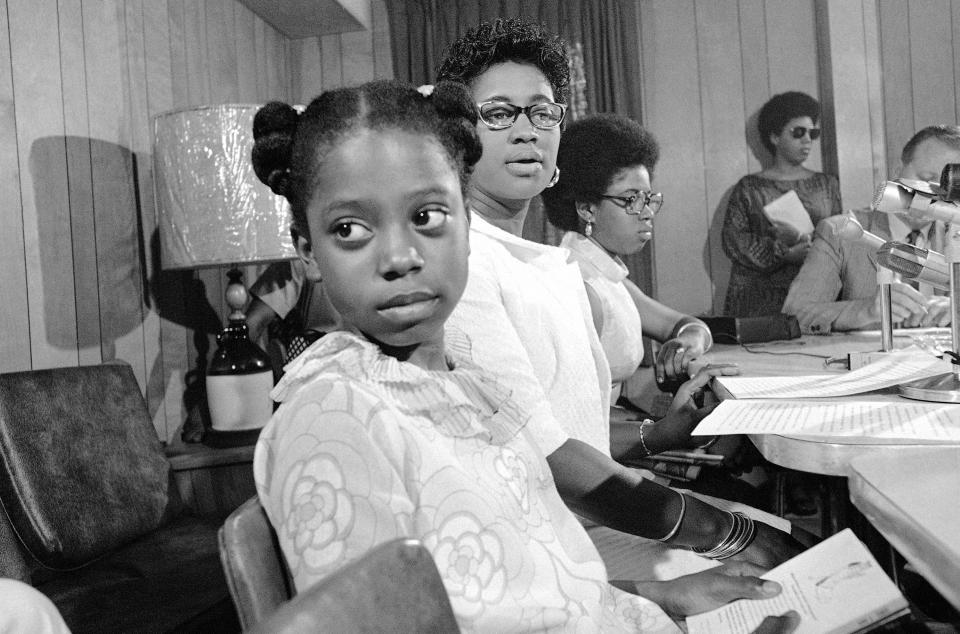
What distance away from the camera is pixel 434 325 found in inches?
32.9

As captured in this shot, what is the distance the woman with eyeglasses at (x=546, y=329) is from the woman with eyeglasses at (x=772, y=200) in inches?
104

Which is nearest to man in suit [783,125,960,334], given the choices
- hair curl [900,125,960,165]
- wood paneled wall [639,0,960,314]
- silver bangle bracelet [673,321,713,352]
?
hair curl [900,125,960,165]

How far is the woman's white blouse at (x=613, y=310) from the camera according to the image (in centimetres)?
203

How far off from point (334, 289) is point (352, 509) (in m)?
0.27

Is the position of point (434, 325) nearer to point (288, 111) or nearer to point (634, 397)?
point (288, 111)

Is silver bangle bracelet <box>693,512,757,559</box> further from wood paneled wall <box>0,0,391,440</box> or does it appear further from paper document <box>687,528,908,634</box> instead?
wood paneled wall <box>0,0,391,440</box>

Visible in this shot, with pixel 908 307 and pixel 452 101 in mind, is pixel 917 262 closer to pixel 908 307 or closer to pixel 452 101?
pixel 452 101

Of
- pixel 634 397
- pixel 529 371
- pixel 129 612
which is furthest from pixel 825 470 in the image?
pixel 634 397

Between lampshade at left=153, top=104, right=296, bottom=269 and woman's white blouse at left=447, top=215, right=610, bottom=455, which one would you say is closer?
woman's white blouse at left=447, top=215, right=610, bottom=455

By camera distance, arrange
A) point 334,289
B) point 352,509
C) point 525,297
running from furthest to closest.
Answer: point 525,297, point 334,289, point 352,509

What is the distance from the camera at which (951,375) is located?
3.81 feet

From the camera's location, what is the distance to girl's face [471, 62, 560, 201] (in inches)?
53.3

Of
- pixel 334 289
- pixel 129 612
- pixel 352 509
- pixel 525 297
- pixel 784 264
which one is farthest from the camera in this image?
pixel 784 264

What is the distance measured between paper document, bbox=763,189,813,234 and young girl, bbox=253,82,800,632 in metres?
3.34
